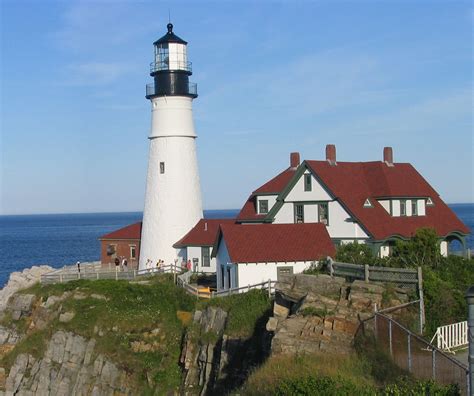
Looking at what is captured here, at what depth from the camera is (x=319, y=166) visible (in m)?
36.6

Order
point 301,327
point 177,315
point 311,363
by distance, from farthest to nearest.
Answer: point 177,315 → point 301,327 → point 311,363

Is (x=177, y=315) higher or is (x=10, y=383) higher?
(x=177, y=315)

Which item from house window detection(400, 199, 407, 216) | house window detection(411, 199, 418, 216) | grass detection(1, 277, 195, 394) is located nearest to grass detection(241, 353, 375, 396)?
grass detection(1, 277, 195, 394)

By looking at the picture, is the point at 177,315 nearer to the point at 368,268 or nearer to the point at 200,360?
the point at 200,360

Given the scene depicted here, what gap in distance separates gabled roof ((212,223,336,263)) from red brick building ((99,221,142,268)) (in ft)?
37.7

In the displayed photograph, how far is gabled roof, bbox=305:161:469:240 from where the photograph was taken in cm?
3475

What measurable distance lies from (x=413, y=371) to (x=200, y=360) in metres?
13.2

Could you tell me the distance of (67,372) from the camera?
3105cm

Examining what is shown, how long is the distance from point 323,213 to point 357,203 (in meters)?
1.59

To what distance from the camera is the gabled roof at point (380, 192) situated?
34750 mm

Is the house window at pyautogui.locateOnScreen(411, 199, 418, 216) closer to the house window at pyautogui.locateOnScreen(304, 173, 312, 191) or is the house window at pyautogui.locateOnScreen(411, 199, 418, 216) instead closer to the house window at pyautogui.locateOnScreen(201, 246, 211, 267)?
the house window at pyautogui.locateOnScreen(304, 173, 312, 191)

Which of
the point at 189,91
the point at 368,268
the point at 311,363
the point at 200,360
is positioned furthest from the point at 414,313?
the point at 189,91

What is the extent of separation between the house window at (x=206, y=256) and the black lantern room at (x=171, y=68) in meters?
7.91

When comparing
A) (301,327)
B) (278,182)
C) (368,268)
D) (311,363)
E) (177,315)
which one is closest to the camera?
(311,363)
